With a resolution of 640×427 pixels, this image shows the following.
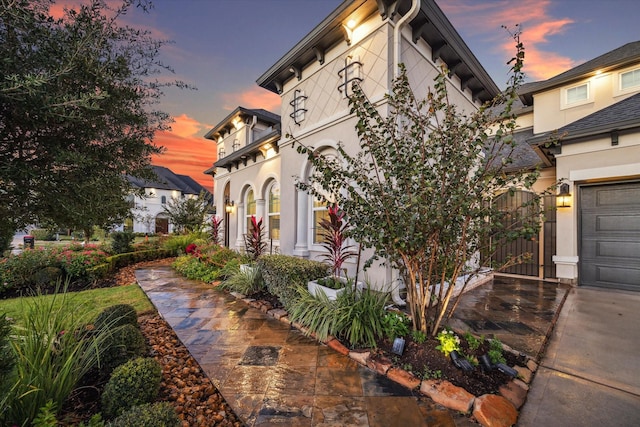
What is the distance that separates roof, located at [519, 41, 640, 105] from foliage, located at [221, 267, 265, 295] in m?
8.82

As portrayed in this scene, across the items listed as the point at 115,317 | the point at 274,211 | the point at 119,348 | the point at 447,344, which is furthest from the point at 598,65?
the point at 115,317

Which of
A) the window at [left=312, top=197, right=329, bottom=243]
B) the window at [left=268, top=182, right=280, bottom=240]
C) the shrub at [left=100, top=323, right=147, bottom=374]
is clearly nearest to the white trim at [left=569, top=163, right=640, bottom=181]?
the window at [left=312, top=197, right=329, bottom=243]

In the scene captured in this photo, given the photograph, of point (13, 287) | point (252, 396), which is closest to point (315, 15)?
point (252, 396)

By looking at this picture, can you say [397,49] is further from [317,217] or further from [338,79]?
[317,217]

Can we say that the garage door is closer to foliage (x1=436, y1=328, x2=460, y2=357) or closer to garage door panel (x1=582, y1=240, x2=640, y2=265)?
garage door panel (x1=582, y1=240, x2=640, y2=265)

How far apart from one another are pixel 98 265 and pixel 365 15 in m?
9.34

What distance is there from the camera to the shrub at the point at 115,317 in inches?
106

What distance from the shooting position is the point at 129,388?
6.12 ft

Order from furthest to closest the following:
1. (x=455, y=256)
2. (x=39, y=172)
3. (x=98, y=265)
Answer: (x=98, y=265) < (x=455, y=256) < (x=39, y=172)

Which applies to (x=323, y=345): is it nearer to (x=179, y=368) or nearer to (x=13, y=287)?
(x=179, y=368)

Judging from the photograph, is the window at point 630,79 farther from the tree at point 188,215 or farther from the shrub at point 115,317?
the tree at point 188,215

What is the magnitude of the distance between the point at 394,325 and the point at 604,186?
632cm

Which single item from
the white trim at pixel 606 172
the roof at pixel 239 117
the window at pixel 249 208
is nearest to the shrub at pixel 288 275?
→ the window at pixel 249 208

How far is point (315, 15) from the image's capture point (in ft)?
24.5
